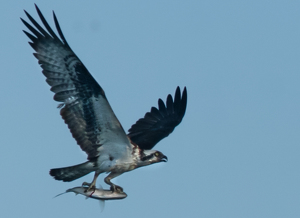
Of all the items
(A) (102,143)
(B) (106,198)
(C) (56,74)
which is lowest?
(B) (106,198)

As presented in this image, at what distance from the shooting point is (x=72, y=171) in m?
16.3

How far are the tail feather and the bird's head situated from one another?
924mm

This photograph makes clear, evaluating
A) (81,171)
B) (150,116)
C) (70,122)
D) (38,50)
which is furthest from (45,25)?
(150,116)

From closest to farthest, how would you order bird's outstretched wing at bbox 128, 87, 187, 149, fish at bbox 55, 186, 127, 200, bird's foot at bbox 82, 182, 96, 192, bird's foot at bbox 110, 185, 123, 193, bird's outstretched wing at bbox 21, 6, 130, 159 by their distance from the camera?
bird's outstretched wing at bbox 21, 6, 130, 159
fish at bbox 55, 186, 127, 200
bird's foot at bbox 82, 182, 96, 192
bird's foot at bbox 110, 185, 123, 193
bird's outstretched wing at bbox 128, 87, 187, 149

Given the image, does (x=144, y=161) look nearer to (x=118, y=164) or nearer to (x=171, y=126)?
(x=118, y=164)

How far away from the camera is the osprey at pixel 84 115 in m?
15.5

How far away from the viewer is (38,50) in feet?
51.0

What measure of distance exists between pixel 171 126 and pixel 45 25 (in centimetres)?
447

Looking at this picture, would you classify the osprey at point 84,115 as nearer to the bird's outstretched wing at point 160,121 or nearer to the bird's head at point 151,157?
the bird's head at point 151,157

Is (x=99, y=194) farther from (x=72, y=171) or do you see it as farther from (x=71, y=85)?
(x=71, y=85)

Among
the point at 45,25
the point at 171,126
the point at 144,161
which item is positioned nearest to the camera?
the point at 45,25

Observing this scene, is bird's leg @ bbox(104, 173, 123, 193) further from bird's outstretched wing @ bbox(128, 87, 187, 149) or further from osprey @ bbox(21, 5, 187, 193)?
bird's outstretched wing @ bbox(128, 87, 187, 149)

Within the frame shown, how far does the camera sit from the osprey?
15.5m

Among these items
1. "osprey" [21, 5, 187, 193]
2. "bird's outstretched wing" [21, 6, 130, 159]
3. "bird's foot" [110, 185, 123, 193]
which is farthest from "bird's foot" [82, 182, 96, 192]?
"bird's outstretched wing" [21, 6, 130, 159]
